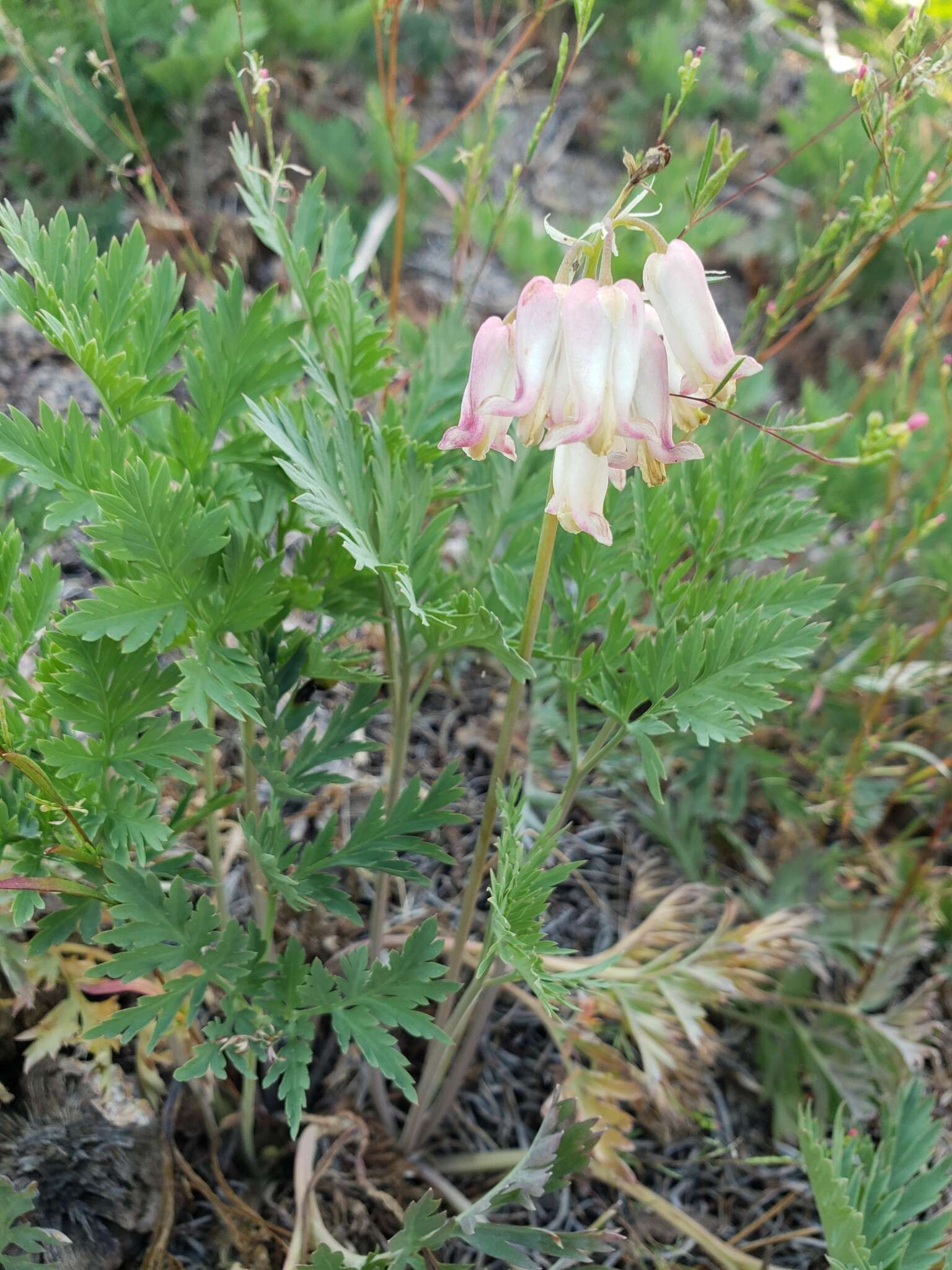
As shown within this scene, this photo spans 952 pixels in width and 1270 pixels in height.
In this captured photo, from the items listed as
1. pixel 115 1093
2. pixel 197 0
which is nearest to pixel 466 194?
pixel 197 0

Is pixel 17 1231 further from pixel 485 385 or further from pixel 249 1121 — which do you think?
pixel 485 385

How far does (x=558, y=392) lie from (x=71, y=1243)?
1.07 metres

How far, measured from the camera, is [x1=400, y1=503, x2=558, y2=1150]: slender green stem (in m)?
0.97

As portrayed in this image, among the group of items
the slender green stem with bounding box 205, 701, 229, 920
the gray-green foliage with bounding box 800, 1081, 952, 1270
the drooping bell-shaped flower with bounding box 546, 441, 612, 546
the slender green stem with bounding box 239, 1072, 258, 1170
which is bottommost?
the slender green stem with bounding box 239, 1072, 258, 1170

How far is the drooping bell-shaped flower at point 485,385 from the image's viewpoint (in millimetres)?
874

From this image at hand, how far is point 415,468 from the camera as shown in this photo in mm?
1111

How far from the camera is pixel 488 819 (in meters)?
1.13

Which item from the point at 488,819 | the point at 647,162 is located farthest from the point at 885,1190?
the point at 647,162

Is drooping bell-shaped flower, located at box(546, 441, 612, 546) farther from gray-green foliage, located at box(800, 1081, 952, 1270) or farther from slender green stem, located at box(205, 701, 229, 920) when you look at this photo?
gray-green foliage, located at box(800, 1081, 952, 1270)

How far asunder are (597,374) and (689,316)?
12 centimetres

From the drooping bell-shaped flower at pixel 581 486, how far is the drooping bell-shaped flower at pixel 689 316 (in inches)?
4.9

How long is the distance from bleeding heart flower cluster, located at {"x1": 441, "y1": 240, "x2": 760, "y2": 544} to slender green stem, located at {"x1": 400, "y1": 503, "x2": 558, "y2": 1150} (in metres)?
0.08

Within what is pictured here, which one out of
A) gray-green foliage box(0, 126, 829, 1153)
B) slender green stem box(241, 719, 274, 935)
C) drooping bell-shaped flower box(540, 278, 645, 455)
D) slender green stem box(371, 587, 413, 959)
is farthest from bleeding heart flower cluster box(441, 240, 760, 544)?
slender green stem box(241, 719, 274, 935)

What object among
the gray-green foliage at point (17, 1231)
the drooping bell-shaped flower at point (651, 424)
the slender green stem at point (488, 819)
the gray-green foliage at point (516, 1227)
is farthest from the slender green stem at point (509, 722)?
the gray-green foliage at point (17, 1231)
